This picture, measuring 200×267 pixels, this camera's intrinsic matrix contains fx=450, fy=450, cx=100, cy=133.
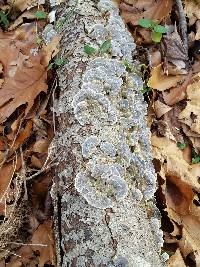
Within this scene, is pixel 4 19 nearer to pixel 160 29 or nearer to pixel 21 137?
pixel 21 137

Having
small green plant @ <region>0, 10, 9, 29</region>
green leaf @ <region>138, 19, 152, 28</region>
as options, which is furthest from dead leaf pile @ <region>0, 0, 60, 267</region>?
green leaf @ <region>138, 19, 152, 28</region>

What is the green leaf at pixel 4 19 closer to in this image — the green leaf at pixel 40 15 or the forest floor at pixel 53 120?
the forest floor at pixel 53 120

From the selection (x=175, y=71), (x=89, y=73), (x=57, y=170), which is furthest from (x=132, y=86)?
(x=57, y=170)

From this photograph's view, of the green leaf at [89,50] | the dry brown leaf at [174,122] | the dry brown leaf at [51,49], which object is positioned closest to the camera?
the green leaf at [89,50]

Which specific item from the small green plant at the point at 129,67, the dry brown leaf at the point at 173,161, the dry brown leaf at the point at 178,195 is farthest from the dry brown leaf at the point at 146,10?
the dry brown leaf at the point at 178,195

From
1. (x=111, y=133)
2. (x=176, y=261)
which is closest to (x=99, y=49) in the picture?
(x=111, y=133)

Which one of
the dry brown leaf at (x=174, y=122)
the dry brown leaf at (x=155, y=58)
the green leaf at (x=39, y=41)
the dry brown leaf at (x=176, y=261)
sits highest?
the green leaf at (x=39, y=41)

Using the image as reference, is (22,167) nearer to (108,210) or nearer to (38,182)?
(38,182)
